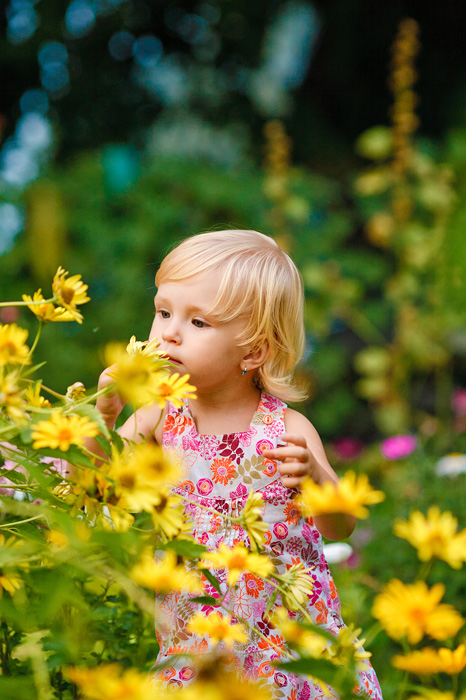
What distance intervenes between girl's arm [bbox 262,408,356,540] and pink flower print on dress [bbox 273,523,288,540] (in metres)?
0.05

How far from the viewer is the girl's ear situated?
1.16 metres

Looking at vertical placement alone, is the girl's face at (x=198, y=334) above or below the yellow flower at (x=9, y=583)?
above

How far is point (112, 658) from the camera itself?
86cm

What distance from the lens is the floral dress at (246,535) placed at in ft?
3.32

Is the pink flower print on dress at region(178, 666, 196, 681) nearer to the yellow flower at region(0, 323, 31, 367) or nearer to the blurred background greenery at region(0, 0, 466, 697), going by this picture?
the yellow flower at region(0, 323, 31, 367)

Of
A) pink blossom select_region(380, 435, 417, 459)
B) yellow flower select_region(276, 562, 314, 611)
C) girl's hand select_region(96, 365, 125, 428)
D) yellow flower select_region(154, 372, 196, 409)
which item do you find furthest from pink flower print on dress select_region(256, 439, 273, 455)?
pink blossom select_region(380, 435, 417, 459)

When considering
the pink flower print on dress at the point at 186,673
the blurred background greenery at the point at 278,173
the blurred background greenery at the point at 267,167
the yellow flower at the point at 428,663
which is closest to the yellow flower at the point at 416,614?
the yellow flower at the point at 428,663

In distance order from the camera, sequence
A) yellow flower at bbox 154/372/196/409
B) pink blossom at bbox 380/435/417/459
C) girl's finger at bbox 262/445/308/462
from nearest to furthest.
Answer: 1. yellow flower at bbox 154/372/196/409
2. girl's finger at bbox 262/445/308/462
3. pink blossom at bbox 380/435/417/459

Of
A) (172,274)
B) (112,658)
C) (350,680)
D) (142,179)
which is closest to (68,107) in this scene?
(142,179)

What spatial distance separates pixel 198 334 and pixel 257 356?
121 millimetres

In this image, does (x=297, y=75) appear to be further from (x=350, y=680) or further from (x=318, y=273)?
(x=350, y=680)

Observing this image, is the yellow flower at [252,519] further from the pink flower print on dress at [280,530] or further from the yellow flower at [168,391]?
the pink flower print on dress at [280,530]

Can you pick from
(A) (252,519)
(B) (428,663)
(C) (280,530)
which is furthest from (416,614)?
(C) (280,530)

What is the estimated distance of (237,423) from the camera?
45.5 inches
